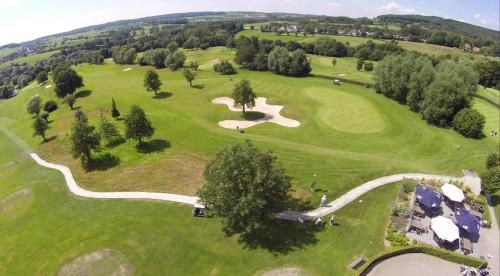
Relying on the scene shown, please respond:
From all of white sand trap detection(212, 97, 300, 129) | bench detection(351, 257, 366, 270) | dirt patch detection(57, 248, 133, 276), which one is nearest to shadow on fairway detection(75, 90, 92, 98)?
white sand trap detection(212, 97, 300, 129)

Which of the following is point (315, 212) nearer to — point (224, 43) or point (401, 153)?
point (401, 153)

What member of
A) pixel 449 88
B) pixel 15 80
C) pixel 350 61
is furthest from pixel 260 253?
pixel 15 80

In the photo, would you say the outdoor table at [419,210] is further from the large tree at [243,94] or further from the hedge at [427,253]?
the large tree at [243,94]

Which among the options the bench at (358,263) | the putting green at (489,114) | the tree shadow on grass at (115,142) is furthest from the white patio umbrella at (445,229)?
the tree shadow on grass at (115,142)

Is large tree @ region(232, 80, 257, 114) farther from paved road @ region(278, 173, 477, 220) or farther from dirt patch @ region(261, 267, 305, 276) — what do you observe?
dirt patch @ region(261, 267, 305, 276)

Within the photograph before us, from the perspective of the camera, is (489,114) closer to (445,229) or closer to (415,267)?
(445,229)

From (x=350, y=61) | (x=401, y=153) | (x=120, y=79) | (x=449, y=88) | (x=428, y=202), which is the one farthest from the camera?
(x=350, y=61)
